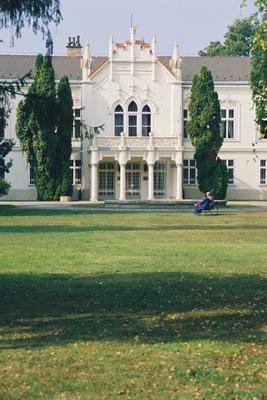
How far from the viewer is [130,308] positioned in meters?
11.6

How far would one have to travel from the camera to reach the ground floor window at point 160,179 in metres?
62.9

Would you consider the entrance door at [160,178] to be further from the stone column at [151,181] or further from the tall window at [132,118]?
the tall window at [132,118]

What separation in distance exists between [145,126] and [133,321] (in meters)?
53.9

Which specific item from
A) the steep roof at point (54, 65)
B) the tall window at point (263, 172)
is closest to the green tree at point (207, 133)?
the tall window at point (263, 172)

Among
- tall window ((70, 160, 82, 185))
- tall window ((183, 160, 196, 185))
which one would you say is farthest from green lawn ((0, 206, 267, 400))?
tall window ((183, 160, 196, 185))

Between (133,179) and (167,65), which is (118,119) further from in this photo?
(167,65)

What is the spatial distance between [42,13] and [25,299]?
3809mm

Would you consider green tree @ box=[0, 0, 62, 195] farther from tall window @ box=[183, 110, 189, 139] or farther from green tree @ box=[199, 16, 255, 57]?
green tree @ box=[199, 16, 255, 57]

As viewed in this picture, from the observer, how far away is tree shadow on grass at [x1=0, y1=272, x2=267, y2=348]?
9727 millimetres

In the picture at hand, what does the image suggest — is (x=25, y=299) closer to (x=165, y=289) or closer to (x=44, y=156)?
(x=165, y=289)

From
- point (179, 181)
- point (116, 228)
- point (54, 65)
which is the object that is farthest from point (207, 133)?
point (116, 228)

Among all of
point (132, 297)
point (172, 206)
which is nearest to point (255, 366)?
point (132, 297)

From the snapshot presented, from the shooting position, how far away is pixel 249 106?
65.1 metres

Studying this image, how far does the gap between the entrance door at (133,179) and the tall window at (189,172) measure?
330 centimetres
